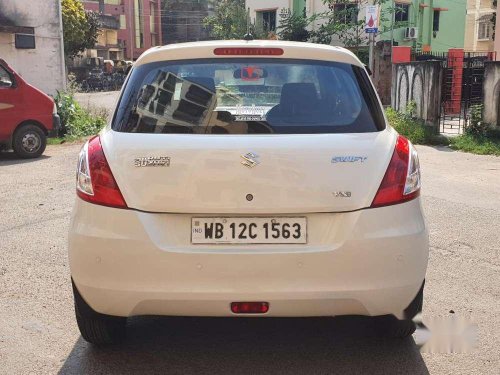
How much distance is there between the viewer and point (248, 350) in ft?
11.5

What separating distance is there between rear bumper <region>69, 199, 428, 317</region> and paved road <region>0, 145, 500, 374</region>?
0.48 m

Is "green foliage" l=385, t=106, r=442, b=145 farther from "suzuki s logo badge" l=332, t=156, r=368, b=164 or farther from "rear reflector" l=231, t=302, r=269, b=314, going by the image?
"rear reflector" l=231, t=302, r=269, b=314

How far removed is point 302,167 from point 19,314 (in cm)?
225

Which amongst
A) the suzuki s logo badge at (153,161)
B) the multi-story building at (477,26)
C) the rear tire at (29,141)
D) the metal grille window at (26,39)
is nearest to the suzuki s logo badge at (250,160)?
the suzuki s logo badge at (153,161)

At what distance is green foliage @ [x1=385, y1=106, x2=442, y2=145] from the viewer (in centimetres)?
1312

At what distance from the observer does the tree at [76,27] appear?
4338 cm

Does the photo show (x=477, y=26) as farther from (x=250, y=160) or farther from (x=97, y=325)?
(x=97, y=325)

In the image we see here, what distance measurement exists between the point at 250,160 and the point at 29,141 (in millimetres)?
9493

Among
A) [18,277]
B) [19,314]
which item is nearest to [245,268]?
[19,314]

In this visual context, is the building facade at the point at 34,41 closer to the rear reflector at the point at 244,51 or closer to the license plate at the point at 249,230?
the rear reflector at the point at 244,51

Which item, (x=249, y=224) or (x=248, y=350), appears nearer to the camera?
(x=249, y=224)

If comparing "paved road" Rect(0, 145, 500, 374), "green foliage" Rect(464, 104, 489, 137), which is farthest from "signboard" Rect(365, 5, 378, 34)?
"paved road" Rect(0, 145, 500, 374)

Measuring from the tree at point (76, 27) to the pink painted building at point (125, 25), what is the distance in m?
11.0

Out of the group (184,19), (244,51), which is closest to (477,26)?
(184,19)
